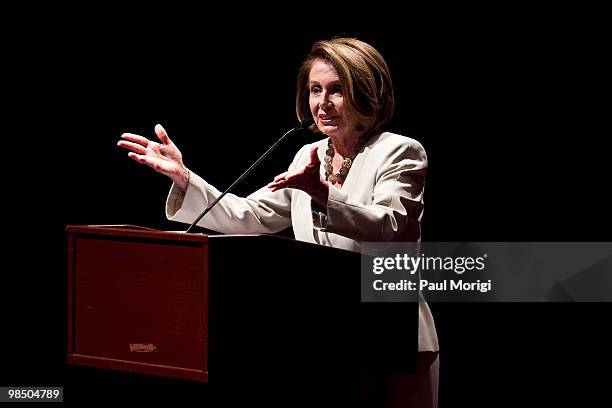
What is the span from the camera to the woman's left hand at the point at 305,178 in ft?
6.65

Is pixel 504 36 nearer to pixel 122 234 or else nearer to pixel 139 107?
pixel 139 107

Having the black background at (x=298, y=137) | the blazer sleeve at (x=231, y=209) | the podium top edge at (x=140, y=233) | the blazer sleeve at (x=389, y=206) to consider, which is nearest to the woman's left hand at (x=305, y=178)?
the blazer sleeve at (x=389, y=206)

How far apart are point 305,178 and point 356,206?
195mm

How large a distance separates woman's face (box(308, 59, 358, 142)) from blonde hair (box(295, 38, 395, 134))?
0.02 m

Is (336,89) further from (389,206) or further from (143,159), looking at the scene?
(143,159)

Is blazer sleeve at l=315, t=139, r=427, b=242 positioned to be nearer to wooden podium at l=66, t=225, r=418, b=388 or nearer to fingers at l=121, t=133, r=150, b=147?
wooden podium at l=66, t=225, r=418, b=388

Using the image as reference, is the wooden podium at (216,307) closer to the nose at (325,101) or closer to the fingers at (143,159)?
the fingers at (143,159)

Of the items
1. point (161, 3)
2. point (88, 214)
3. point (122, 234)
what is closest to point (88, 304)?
point (122, 234)

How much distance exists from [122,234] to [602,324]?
1.86m

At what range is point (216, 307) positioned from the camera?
185 centimetres

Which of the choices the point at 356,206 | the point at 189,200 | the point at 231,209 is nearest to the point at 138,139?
the point at 189,200

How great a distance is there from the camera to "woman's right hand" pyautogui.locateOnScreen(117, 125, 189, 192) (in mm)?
2361

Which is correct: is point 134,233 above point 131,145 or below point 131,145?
below

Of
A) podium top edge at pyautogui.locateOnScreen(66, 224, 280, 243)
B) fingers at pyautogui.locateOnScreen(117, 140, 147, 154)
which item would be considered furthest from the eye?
podium top edge at pyautogui.locateOnScreen(66, 224, 280, 243)
